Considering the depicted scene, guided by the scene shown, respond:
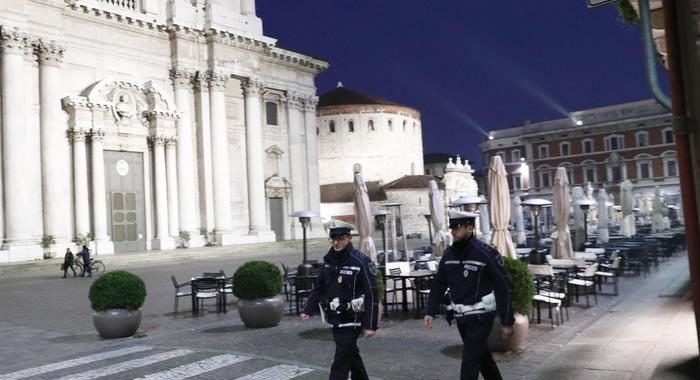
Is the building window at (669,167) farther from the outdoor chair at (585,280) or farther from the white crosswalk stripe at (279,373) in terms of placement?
the white crosswalk stripe at (279,373)

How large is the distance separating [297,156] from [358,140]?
27471 mm

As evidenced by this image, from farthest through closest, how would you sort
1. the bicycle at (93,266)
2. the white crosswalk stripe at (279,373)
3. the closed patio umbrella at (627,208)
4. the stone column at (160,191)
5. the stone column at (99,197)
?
1. the stone column at (160,191)
2. the stone column at (99,197)
3. the closed patio umbrella at (627,208)
4. the bicycle at (93,266)
5. the white crosswalk stripe at (279,373)

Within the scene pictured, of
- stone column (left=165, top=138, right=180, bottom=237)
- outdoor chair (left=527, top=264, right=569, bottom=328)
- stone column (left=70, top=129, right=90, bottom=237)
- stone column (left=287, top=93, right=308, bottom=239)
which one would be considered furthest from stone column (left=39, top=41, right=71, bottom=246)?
outdoor chair (left=527, top=264, right=569, bottom=328)

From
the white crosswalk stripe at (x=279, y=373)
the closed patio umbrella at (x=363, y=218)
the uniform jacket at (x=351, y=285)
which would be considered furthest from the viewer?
the closed patio umbrella at (x=363, y=218)

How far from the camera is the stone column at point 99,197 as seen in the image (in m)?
28.0

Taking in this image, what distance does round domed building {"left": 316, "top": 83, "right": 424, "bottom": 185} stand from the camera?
66562 millimetres

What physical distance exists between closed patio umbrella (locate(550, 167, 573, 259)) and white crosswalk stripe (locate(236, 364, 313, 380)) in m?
11.1

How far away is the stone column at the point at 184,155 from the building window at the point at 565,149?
55333 millimetres

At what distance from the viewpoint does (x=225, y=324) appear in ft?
37.9

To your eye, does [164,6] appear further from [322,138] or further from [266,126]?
[322,138]

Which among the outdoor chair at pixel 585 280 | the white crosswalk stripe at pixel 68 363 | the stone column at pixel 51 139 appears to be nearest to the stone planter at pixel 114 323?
the white crosswalk stripe at pixel 68 363

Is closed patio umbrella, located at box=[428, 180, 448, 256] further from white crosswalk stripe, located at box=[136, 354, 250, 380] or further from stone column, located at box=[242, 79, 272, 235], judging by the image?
stone column, located at box=[242, 79, 272, 235]

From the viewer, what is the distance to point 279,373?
7.32 metres

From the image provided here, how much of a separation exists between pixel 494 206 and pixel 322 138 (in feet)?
178
